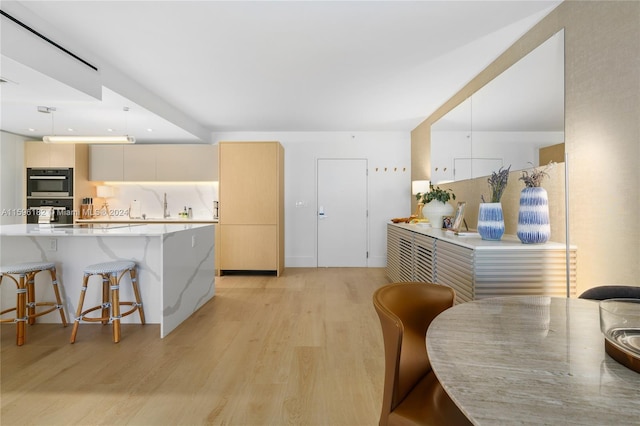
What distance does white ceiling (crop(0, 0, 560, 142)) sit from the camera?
246cm

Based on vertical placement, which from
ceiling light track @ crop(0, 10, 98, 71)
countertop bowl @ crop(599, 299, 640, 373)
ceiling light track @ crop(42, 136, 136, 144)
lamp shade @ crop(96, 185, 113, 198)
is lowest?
countertop bowl @ crop(599, 299, 640, 373)

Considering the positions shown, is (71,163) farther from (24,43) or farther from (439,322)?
(439,322)

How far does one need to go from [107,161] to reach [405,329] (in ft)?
20.3

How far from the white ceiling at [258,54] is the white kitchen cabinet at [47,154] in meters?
0.61

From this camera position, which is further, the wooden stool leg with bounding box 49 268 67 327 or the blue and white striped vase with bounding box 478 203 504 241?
the wooden stool leg with bounding box 49 268 67 327

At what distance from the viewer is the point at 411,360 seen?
126 cm

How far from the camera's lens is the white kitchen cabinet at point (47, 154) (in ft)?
18.0

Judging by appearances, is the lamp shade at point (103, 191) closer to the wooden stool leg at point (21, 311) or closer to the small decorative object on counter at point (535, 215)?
the wooden stool leg at point (21, 311)

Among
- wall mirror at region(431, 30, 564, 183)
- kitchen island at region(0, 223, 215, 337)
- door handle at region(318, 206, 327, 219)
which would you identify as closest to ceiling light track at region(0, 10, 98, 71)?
kitchen island at region(0, 223, 215, 337)

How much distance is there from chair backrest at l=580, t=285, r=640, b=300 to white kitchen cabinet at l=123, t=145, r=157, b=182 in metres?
6.01

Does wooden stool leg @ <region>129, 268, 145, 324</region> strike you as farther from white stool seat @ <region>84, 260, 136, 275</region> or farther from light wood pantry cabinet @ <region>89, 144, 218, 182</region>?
light wood pantry cabinet @ <region>89, 144, 218, 182</region>

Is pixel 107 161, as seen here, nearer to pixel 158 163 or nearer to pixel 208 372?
pixel 158 163

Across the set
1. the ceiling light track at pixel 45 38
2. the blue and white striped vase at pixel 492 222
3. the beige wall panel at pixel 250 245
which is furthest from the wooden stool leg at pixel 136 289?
the blue and white striped vase at pixel 492 222

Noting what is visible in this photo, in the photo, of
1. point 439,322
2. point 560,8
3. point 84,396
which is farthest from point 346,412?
point 560,8
